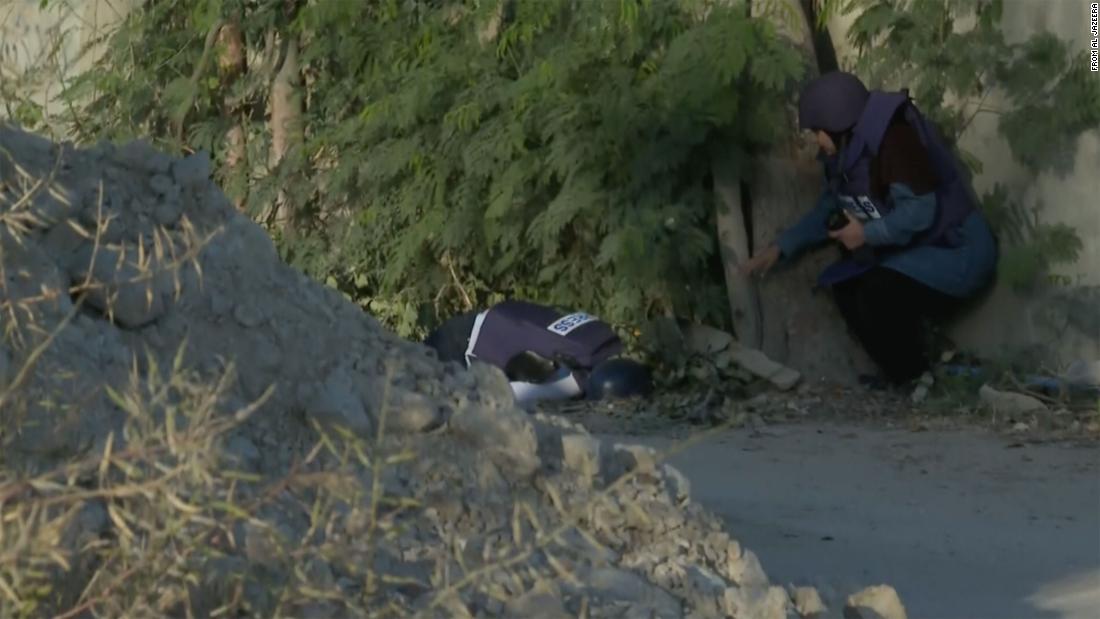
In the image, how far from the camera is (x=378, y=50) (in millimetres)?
9188

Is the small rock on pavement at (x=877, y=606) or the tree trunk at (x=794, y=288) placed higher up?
the tree trunk at (x=794, y=288)

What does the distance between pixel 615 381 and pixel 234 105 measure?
10.2 ft

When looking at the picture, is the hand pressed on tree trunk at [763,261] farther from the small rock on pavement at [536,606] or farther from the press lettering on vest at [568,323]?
the small rock on pavement at [536,606]

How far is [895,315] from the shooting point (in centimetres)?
797

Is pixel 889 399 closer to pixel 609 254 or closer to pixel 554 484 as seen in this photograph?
pixel 609 254

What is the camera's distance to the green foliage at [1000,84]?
300 inches

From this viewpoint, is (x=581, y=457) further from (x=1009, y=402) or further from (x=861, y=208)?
(x=861, y=208)

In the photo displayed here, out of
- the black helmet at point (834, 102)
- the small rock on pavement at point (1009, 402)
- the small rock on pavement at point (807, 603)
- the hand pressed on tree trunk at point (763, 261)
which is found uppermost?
the black helmet at point (834, 102)

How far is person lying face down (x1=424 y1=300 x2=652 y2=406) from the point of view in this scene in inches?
316

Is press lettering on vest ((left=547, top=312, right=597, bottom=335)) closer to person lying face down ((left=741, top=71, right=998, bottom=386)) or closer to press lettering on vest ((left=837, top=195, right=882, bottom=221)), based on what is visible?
person lying face down ((left=741, top=71, right=998, bottom=386))

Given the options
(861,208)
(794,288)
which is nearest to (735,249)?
(794,288)

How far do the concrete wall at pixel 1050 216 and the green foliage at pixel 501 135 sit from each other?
851 mm

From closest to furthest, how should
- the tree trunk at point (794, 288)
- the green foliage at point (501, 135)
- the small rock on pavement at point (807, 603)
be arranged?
1. the small rock on pavement at point (807, 603)
2. the green foliage at point (501, 135)
3. the tree trunk at point (794, 288)

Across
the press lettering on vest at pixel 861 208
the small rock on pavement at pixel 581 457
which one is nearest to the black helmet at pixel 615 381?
the press lettering on vest at pixel 861 208
